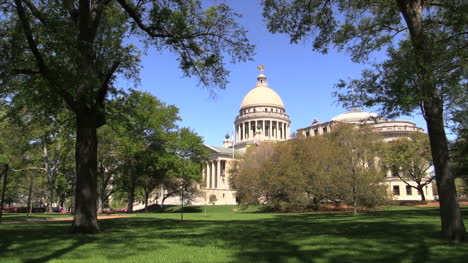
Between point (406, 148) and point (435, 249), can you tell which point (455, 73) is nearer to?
point (435, 249)

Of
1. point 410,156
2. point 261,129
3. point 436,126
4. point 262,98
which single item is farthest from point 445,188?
point 262,98

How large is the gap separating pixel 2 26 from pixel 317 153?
3290cm

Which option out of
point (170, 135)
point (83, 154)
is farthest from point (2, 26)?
point (170, 135)

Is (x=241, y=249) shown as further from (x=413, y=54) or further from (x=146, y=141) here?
(x=146, y=141)

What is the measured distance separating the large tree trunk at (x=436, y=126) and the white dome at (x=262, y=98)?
370 feet

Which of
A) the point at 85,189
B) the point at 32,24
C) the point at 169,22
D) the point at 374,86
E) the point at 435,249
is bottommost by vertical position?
the point at 435,249

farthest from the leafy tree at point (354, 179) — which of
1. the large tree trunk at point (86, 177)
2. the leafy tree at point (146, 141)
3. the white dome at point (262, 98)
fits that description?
the white dome at point (262, 98)

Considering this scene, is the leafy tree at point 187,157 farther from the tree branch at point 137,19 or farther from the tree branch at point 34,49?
the tree branch at point 34,49

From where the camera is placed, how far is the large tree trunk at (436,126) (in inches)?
426

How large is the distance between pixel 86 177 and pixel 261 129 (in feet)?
348

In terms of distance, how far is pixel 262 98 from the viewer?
12731 cm

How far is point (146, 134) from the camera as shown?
48375mm

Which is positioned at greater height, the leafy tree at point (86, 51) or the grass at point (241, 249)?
the leafy tree at point (86, 51)

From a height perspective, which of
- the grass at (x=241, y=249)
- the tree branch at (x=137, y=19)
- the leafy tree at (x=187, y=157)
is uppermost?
the tree branch at (x=137, y=19)
